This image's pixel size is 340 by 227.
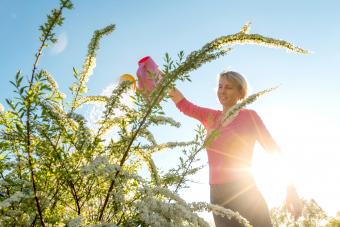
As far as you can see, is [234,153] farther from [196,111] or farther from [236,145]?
[196,111]

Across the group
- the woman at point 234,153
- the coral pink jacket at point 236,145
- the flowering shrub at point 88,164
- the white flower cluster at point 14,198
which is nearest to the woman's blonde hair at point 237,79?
the woman at point 234,153

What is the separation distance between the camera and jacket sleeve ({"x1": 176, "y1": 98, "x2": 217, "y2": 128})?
6.00 meters

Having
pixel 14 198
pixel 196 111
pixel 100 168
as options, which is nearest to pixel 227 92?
pixel 196 111

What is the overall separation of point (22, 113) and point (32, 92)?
0.17 meters

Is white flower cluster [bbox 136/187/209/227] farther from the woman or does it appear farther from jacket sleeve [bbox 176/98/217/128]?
jacket sleeve [bbox 176/98/217/128]

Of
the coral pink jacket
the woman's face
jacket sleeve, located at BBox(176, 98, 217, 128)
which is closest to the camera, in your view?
the coral pink jacket


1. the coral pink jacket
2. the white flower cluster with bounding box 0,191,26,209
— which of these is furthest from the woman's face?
the white flower cluster with bounding box 0,191,26,209

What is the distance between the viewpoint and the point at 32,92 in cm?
252

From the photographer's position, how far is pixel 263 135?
18.0 ft

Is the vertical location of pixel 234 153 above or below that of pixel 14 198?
above

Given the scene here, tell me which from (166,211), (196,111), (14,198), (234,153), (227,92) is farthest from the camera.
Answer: (196,111)

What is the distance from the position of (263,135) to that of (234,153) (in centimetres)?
51

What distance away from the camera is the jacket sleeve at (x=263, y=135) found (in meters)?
5.33

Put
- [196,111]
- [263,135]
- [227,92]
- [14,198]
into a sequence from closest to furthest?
[14,198] < [263,135] < [227,92] < [196,111]
